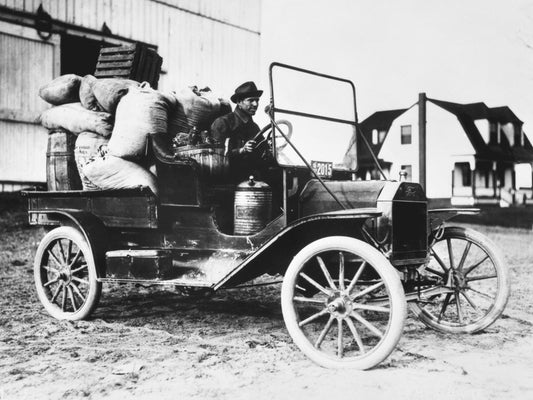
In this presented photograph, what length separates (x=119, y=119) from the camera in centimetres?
470

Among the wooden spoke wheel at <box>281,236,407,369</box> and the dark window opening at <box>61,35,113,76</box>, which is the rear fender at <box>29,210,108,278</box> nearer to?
the wooden spoke wheel at <box>281,236,407,369</box>

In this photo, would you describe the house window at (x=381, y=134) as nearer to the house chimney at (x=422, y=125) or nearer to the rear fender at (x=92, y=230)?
the house chimney at (x=422, y=125)

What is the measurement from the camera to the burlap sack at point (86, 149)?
4915 millimetres

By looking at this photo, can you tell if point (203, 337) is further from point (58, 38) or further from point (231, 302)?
point (58, 38)

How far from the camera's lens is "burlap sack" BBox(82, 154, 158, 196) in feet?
14.9

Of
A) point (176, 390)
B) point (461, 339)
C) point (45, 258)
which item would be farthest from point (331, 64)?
point (176, 390)

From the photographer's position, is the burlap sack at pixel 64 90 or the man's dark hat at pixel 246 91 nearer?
the man's dark hat at pixel 246 91

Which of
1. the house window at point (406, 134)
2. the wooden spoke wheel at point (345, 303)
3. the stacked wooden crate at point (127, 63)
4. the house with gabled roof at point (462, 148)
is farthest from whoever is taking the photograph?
the house window at point (406, 134)

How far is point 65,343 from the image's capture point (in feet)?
12.7

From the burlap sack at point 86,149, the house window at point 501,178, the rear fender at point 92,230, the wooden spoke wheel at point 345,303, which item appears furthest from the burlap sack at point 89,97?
the house window at point 501,178

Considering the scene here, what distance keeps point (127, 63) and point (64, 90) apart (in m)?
0.72

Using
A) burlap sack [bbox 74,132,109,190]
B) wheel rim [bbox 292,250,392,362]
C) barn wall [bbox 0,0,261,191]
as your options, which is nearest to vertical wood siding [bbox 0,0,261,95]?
barn wall [bbox 0,0,261,191]

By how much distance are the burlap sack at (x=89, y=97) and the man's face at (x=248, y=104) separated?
1.29m

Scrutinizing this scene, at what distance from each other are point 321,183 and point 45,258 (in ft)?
8.19
